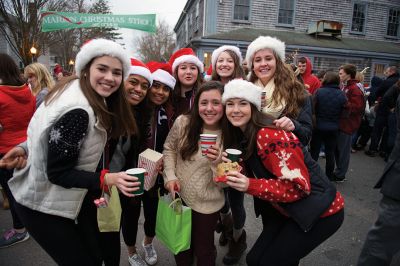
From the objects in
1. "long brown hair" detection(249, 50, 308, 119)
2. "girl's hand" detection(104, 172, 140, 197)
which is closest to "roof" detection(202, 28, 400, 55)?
"long brown hair" detection(249, 50, 308, 119)

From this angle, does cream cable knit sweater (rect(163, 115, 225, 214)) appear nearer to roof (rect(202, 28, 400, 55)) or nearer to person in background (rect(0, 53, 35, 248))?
person in background (rect(0, 53, 35, 248))

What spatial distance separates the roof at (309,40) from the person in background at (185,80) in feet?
35.8

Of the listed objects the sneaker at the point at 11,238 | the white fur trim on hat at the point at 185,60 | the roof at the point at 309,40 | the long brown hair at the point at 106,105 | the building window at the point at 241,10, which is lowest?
the sneaker at the point at 11,238

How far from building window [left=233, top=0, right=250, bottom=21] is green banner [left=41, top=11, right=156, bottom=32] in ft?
26.7

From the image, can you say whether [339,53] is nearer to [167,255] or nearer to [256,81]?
[256,81]

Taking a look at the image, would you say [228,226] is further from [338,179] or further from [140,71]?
[338,179]

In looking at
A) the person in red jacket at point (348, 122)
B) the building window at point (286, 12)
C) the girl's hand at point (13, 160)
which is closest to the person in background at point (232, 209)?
the girl's hand at point (13, 160)

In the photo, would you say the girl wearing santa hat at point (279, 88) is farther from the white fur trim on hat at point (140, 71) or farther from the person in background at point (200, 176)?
the white fur trim on hat at point (140, 71)

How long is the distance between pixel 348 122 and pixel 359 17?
15.4 m

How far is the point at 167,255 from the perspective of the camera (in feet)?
10.2

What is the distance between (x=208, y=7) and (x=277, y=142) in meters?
14.6

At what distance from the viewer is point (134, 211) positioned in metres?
2.71

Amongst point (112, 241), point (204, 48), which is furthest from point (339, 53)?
point (112, 241)

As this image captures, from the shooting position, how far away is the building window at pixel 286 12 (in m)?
15.4
